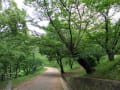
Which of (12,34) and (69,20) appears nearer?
(69,20)

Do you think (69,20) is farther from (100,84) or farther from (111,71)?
(100,84)

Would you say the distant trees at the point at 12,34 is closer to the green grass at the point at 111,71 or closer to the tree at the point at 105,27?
the tree at the point at 105,27

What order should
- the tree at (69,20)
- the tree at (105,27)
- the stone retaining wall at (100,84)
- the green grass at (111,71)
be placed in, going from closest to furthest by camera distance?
the stone retaining wall at (100,84) < the green grass at (111,71) < the tree at (105,27) < the tree at (69,20)

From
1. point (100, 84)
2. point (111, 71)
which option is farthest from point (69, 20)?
point (100, 84)

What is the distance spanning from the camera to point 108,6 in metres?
11.0

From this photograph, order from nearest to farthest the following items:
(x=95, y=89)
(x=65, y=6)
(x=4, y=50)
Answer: (x=95, y=89) → (x=65, y=6) → (x=4, y=50)

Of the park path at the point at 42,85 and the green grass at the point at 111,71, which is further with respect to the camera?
the park path at the point at 42,85

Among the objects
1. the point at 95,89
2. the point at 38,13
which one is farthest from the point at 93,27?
the point at 95,89

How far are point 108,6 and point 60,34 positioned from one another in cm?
318

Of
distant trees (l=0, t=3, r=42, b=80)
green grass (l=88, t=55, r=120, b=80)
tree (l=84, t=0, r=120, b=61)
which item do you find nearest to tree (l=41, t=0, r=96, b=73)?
tree (l=84, t=0, r=120, b=61)

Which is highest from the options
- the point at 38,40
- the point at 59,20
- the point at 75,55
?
the point at 59,20

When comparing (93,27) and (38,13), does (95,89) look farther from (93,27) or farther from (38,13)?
(38,13)

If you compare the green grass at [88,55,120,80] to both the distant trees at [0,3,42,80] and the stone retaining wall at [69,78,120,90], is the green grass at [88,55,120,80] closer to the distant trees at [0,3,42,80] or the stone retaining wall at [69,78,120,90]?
the stone retaining wall at [69,78,120,90]

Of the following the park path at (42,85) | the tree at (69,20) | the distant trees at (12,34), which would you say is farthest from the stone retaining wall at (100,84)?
the park path at (42,85)
